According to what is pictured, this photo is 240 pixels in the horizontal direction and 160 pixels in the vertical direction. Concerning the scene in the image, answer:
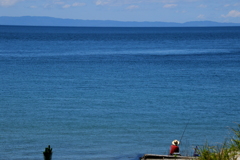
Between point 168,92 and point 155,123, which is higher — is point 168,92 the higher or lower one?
the higher one

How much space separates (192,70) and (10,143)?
100.0 ft

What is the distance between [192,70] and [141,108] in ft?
70.0

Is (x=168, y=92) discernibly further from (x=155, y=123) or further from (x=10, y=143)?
(x=10, y=143)

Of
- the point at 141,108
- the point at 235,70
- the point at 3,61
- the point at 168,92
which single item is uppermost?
the point at 3,61

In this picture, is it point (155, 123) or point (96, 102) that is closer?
point (155, 123)

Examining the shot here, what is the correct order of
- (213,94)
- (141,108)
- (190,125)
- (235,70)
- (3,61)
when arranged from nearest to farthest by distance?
(190,125) → (141,108) → (213,94) → (235,70) → (3,61)

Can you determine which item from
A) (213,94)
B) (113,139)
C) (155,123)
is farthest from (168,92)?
(113,139)

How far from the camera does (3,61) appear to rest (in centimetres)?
5553

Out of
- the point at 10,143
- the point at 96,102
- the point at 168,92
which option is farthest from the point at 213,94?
the point at 10,143

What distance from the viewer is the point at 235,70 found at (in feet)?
153

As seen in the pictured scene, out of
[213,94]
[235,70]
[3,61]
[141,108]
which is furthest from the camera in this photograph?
[3,61]

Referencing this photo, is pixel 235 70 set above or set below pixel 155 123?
above

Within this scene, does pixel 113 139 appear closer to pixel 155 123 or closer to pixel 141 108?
pixel 155 123

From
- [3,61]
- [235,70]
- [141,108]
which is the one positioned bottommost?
[141,108]
